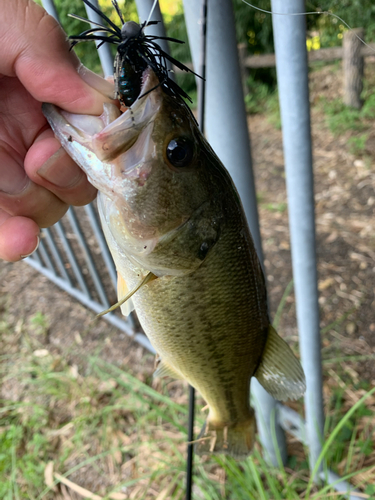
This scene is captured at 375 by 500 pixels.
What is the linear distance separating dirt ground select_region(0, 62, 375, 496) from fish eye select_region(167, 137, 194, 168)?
2052 mm

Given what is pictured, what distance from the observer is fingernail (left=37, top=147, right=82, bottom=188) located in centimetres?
92

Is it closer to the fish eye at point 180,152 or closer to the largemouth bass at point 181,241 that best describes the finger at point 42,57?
the largemouth bass at point 181,241

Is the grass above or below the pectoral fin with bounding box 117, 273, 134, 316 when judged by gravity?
below

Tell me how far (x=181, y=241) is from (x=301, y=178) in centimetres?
53

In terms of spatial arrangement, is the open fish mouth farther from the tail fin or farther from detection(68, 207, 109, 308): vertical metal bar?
detection(68, 207, 109, 308): vertical metal bar

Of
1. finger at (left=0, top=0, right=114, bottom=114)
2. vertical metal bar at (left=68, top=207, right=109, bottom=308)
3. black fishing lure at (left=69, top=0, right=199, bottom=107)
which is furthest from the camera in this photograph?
vertical metal bar at (left=68, top=207, right=109, bottom=308)

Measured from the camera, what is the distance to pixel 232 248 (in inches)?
35.8

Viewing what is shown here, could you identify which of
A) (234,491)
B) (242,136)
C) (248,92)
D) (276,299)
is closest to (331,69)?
(248,92)

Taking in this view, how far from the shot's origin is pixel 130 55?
0.67 m

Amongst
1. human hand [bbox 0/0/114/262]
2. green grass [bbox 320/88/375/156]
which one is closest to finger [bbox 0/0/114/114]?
human hand [bbox 0/0/114/262]

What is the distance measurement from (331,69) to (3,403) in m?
6.22

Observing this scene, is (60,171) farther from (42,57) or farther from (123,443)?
(123,443)

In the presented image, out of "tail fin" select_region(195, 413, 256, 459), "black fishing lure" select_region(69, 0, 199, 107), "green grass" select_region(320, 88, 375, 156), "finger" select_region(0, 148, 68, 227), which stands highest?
"black fishing lure" select_region(69, 0, 199, 107)

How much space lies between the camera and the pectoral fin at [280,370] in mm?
1032
